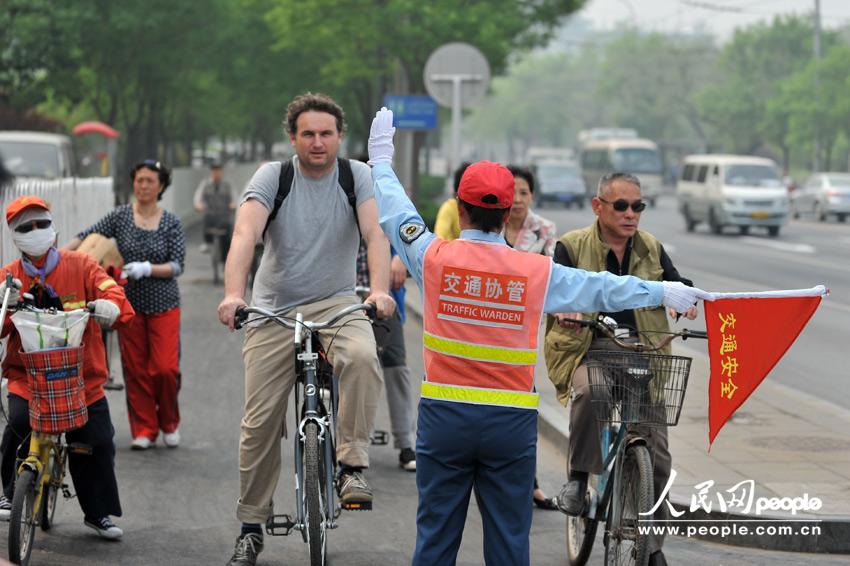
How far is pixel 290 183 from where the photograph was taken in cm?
619

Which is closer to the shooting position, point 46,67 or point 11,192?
point 11,192

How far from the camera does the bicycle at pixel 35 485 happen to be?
599 cm

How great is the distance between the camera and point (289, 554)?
664 centimetres

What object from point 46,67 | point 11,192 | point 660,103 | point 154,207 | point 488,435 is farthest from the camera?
point 660,103

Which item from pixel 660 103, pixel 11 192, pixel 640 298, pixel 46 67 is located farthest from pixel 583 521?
pixel 660 103

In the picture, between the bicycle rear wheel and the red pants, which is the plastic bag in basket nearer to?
the bicycle rear wheel

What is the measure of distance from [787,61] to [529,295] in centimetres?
9105

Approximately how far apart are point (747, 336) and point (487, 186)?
4.14ft

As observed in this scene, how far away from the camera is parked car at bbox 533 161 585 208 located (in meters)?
53.8

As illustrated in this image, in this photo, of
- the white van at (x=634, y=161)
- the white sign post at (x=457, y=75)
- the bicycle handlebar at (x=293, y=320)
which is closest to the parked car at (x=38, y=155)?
the white sign post at (x=457, y=75)

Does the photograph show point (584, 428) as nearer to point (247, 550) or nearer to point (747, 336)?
point (747, 336)

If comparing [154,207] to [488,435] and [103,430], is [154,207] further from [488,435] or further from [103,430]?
[488,435]
